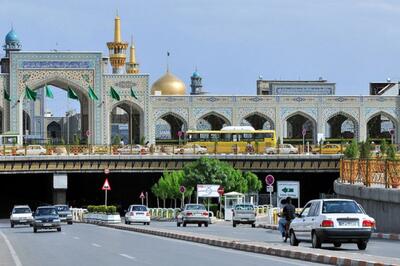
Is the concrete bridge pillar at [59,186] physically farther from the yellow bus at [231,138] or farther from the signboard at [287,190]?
the signboard at [287,190]

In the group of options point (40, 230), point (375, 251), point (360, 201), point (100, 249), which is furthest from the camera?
point (40, 230)

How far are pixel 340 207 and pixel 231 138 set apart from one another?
6629cm

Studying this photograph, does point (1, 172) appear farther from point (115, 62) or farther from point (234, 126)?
point (115, 62)

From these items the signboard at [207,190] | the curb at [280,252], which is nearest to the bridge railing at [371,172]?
the curb at [280,252]

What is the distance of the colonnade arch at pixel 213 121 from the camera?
10100cm

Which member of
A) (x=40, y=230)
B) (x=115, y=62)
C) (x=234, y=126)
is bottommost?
(x=40, y=230)

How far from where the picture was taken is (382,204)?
109 ft

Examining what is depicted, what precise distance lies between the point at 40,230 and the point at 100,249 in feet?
64.8

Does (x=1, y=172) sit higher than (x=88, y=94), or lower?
lower

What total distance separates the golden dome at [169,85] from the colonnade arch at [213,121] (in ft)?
24.0

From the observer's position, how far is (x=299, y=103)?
331ft

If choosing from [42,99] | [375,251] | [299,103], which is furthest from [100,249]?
[42,99]

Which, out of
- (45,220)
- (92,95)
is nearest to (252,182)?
(92,95)

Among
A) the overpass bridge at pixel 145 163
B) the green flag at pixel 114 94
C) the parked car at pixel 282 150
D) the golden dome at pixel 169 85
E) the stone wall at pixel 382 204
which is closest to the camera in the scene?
the stone wall at pixel 382 204
